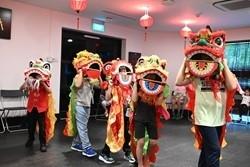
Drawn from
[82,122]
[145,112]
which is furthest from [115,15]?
[145,112]

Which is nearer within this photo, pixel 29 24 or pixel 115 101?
pixel 115 101

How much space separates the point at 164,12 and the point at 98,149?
3.67m

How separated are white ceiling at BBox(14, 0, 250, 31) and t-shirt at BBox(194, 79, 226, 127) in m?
3.54

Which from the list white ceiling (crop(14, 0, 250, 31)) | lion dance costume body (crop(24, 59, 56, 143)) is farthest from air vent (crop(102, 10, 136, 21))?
lion dance costume body (crop(24, 59, 56, 143))

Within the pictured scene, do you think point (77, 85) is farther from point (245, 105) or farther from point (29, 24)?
point (245, 105)

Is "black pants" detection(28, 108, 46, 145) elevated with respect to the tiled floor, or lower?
elevated

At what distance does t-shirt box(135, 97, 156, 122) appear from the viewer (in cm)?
295

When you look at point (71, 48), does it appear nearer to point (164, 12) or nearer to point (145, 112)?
point (164, 12)

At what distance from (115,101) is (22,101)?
3397 millimetres

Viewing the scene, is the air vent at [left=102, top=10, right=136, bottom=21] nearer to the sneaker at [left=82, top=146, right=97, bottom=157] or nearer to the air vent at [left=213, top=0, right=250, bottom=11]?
the air vent at [left=213, top=0, right=250, bottom=11]

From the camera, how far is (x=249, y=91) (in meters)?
7.95

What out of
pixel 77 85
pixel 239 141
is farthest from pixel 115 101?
pixel 239 141

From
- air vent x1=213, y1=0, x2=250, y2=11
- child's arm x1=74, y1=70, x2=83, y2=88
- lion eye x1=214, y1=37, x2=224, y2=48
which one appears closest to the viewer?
lion eye x1=214, y1=37, x2=224, y2=48

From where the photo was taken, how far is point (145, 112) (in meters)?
2.95
